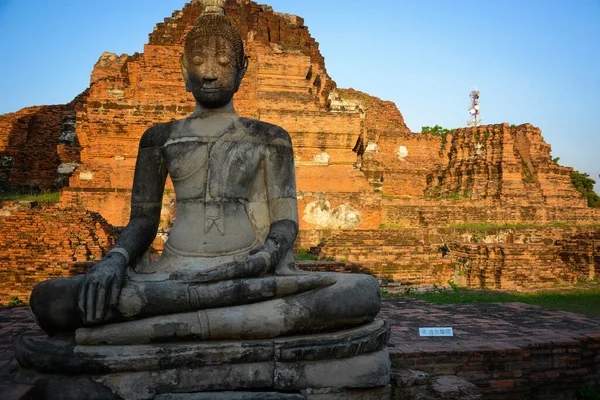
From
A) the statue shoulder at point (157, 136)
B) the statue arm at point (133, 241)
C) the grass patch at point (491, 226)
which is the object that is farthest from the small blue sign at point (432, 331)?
the grass patch at point (491, 226)

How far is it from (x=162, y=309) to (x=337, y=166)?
10.2 m

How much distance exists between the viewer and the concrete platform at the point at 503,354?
3.86 m

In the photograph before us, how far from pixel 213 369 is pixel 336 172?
32.8 ft

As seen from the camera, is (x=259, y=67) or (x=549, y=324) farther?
(x=259, y=67)

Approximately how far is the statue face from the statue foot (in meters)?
1.82

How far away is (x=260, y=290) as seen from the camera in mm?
2760

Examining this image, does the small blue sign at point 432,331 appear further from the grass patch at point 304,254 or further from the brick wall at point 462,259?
the grass patch at point 304,254

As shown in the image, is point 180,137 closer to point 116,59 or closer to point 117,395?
point 117,395

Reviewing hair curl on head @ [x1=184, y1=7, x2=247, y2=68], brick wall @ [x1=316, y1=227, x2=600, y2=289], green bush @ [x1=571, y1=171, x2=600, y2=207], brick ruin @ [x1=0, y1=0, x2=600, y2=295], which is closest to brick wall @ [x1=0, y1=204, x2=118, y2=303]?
brick ruin @ [x1=0, y1=0, x2=600, y2=295]

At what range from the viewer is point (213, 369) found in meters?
2.59

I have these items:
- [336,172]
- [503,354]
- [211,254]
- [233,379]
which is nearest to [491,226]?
[336,172]

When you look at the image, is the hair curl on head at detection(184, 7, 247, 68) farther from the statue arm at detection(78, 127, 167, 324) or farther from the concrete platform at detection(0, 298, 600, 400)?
the concrete platform at detection(0, 298, 600, 400)

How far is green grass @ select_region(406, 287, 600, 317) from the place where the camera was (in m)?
7.22

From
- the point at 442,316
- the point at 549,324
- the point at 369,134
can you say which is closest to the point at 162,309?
the point at 442,316
